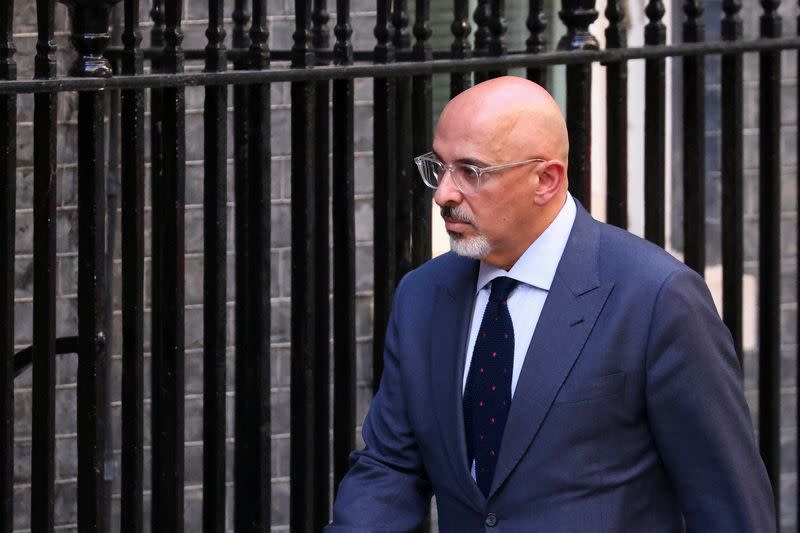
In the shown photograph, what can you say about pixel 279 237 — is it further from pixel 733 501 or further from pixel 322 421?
pixel 733 501

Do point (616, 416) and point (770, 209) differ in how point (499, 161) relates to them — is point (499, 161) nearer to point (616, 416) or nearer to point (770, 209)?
point (616, 416)

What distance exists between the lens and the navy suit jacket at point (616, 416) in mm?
3127

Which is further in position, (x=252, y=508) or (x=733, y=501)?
(x=252, y=508)

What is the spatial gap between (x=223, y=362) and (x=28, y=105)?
2.21 metres

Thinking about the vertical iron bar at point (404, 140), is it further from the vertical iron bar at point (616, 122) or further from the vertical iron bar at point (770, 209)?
the vertical iron bar at point (770, 209)

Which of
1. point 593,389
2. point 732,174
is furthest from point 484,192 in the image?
point 732,174

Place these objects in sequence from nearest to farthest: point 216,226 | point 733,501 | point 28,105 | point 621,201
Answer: point 733,501, point 216,226, point 621,201, point 28,105

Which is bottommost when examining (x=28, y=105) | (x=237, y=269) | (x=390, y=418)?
(x=390, y=418)

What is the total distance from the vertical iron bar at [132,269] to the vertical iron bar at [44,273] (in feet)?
0.54

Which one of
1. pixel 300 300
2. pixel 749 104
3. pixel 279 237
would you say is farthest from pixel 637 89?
pixel 300 300

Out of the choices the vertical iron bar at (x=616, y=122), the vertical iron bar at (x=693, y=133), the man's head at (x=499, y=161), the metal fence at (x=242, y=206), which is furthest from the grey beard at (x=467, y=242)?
the vertical iron bar at (x=693, y=133)

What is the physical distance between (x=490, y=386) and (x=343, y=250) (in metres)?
1.00

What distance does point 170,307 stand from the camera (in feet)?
13.0

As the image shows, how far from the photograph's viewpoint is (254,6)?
4012 millimetres
